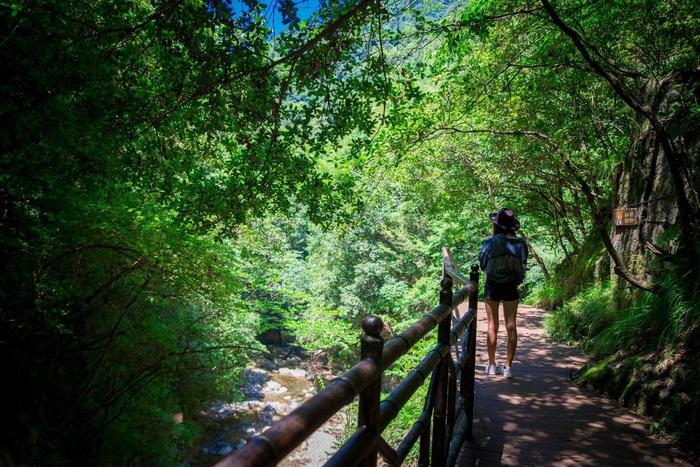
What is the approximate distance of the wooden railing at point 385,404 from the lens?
39.6 inches

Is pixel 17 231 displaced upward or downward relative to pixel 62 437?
upward

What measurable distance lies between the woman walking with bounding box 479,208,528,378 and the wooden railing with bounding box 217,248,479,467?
1.20 metres

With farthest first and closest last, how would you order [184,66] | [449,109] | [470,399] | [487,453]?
[449,109] → [184,66] → [470,399] → [487,453]

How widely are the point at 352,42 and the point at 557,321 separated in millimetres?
6558

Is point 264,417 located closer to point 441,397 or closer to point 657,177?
point 657,177

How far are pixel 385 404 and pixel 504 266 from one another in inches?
129

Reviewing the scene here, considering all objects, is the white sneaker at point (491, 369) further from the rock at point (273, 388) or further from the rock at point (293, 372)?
the rock at point (293, 372)

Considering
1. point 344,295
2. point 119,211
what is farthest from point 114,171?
point 344,295

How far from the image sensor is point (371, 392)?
60.3 inches

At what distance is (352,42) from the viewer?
403cm

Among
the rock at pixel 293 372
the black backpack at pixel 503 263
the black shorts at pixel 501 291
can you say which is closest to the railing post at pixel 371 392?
the black backpack at pixel 503 263

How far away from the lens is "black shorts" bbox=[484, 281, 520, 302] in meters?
4.74

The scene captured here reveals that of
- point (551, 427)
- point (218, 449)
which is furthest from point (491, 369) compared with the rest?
point (218, 449)

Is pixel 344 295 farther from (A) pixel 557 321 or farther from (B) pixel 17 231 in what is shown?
(B) pixel 17 231
